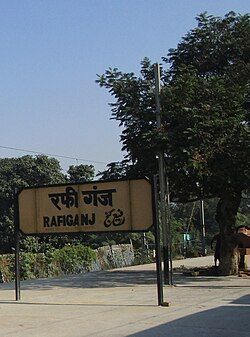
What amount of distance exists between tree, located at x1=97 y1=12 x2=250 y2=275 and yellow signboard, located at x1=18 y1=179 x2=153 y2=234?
3820 mm

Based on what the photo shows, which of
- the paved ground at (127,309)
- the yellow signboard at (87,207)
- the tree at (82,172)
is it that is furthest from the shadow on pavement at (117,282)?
the tree at (82,172)

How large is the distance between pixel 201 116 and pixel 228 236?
19.3ft

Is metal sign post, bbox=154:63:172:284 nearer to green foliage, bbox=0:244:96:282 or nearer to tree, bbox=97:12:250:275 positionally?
tree, bbox=97:12:250:275

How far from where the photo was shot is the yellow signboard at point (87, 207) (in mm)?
15594

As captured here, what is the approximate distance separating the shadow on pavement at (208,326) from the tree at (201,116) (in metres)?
6.99

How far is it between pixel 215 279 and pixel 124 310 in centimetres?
841

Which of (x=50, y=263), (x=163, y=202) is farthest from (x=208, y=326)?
(x=50, y=263)

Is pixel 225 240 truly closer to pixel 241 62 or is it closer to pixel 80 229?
pixel 241 62

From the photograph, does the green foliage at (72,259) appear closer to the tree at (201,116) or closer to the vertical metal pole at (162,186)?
the tree at (201,116)

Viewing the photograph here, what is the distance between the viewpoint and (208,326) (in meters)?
11.2

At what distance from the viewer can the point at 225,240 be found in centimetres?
2350

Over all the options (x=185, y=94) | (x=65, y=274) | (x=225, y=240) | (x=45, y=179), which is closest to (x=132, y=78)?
(x=185, y=94)

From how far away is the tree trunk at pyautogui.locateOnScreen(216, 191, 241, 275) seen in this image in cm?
2317

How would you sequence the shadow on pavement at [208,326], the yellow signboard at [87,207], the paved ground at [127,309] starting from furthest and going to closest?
1. the yellow signboard at [87,207]
2. the paved ground at [127,309]
3. the shadow on pavement at [208,326]
